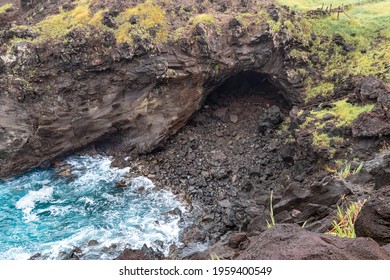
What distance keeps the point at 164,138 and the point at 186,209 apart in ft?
20.4

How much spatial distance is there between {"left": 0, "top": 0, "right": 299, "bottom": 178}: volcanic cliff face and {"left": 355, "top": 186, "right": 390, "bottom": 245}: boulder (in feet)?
57.9

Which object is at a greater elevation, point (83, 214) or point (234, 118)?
point (234, 118)

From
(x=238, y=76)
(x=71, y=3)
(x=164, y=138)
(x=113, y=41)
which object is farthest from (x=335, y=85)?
(x=71, y=3)

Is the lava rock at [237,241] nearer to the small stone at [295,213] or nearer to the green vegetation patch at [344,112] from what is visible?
the small stone at [295,213]

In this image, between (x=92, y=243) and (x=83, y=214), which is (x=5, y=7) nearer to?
(x=83, y=214)

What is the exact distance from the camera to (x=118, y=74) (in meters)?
21.9

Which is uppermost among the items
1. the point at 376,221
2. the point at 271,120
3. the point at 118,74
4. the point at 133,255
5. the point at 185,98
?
the point at 376,221

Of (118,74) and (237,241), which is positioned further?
(118,74)

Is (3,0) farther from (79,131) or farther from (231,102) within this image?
(231,102)

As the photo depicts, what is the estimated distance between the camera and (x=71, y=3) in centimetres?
2416

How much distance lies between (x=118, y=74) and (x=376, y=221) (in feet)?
62.3

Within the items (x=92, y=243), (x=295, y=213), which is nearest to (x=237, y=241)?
(x=295, y=213)

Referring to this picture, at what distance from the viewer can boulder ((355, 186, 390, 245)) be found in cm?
535

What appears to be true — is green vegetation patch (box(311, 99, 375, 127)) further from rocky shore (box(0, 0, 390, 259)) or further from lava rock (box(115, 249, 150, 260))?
lava rock (box(115, 249, 150, 260))
